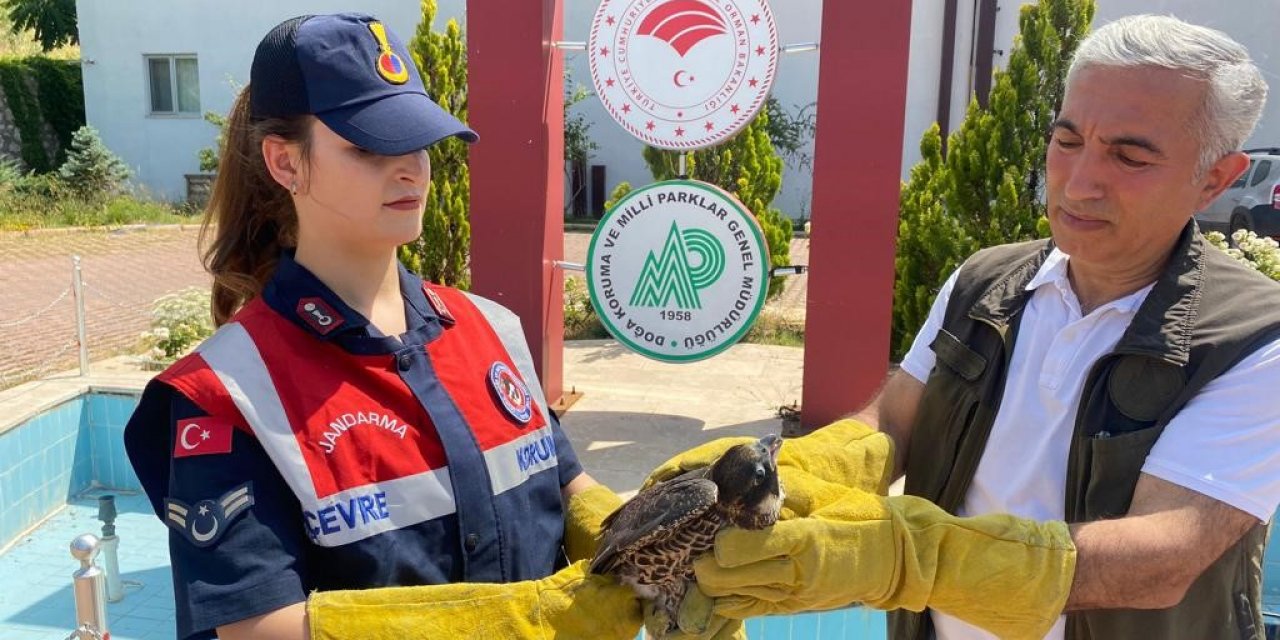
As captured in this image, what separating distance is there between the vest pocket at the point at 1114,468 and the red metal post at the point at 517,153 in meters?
3.99

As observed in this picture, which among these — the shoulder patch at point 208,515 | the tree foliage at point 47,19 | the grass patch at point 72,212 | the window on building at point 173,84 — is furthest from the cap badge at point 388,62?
the tree foliage at point 47,19

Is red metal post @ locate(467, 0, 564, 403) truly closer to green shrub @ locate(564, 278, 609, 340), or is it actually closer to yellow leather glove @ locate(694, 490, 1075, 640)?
green shrub @ locate(564, 278, 609, 340)

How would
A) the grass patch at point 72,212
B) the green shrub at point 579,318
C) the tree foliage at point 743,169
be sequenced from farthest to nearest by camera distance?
the grass patch at point 72,212 < the green shrub at point 579,318 < the tree foliage at point 743,169

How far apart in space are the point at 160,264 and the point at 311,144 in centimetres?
1193

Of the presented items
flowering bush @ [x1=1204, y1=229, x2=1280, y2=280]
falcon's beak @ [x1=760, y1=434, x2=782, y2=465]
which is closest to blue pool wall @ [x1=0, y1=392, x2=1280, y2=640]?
flowering bush @ [x1=1204, y1=229, x2=1280, y2=280]

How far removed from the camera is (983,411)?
1.76m

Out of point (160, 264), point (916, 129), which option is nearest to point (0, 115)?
point (160, 264)

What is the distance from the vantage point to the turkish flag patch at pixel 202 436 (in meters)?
1.24

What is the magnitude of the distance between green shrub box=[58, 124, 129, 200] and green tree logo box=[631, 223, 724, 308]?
14904mm

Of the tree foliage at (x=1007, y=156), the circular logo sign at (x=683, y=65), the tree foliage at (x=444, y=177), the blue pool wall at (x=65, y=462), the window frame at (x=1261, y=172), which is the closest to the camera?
the blue pool wall at (x=65, y=462)

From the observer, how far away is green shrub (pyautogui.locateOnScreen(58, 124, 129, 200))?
16344mm

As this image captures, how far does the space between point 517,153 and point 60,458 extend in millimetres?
3014

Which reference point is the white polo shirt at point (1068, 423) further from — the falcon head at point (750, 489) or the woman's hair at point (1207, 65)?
the falcon head at point (750, 489)

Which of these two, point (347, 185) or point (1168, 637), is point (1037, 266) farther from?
point (347, 185)
